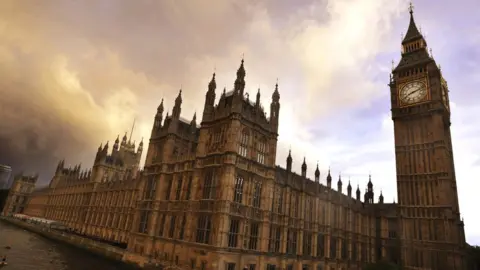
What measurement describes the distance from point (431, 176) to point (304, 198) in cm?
2837

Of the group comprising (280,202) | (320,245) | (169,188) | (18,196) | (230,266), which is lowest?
(230,266)

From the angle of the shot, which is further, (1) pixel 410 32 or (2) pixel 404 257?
(1) pixel 410 32

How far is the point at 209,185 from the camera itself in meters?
38.4

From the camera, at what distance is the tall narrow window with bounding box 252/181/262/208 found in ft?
128

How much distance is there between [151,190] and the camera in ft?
158

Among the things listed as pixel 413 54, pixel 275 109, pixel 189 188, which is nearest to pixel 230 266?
pixel 189 188

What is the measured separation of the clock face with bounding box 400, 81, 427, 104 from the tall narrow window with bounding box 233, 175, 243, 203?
46810 mm

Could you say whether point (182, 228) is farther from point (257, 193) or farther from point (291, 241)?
point (291, 241)

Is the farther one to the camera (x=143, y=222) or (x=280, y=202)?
(x=143, y=222)

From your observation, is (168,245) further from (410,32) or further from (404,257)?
(410,32)

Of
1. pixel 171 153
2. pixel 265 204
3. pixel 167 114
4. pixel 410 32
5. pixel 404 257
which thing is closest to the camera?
pixel 265 204

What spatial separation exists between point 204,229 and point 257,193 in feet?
26.8

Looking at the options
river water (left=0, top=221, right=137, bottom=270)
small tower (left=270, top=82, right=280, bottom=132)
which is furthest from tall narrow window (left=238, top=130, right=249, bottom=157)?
river water (left=0, top=221, right=137, bottom=270)

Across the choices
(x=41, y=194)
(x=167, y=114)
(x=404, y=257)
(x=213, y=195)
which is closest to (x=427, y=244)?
(x=404, y=257)
